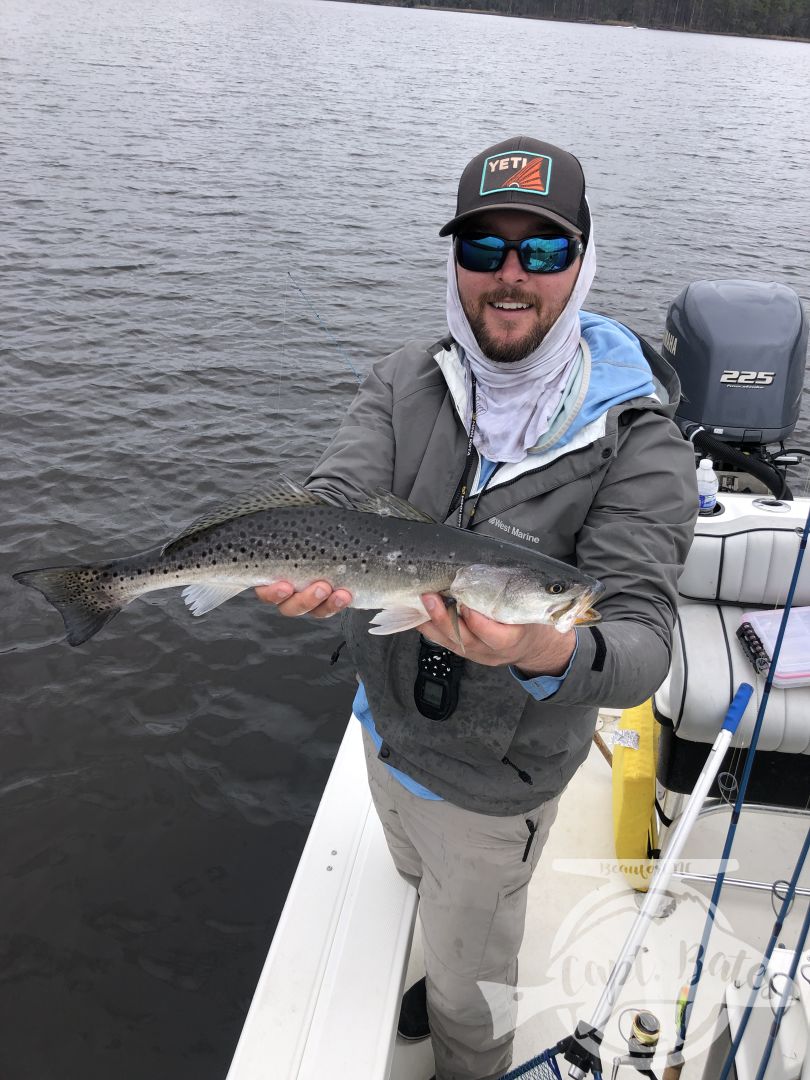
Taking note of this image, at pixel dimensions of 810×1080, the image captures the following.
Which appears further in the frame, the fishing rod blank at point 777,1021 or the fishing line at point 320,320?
the fishing line at point 320,320

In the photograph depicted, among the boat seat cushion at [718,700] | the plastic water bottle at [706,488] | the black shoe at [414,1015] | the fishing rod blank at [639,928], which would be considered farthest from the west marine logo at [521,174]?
the black shoe at [414,1015]

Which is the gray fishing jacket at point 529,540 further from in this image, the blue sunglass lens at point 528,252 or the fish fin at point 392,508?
the blue sunglass lens at point 528,252

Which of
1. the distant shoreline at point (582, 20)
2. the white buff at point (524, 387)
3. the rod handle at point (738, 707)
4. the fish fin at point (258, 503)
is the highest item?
the distant shoreline at point (582, 20)

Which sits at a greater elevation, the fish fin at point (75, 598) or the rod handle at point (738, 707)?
the fish fin at point (75, 598)

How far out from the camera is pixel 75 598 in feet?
11.5

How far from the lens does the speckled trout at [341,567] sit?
9.31 ft

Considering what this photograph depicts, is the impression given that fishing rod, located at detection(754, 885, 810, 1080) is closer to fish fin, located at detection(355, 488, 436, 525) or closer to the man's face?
fish fin, located at detection(355, 488, 436, 525)

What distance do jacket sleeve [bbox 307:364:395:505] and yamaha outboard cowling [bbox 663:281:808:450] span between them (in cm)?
399

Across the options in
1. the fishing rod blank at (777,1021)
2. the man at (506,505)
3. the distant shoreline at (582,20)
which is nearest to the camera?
the fishing rod blank at (777,1021)

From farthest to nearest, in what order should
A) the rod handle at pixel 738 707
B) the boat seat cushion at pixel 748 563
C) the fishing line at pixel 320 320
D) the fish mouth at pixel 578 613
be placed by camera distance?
the fishing line at pixel 320 320, the boat seat cushion at pixel 748 563, the rod handle at pixel 738 707, the fish mouth at pixel 578 613

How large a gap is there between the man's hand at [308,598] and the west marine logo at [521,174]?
157 centimetres

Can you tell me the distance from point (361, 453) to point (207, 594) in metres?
0.88

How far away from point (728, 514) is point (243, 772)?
15.3 feet

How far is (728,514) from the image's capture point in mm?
5074
